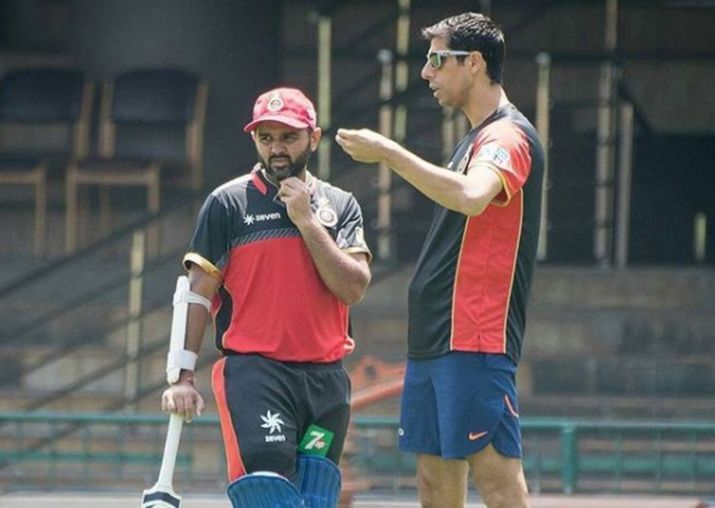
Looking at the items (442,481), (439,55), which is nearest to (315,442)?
(442,481)

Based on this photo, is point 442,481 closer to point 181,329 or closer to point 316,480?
point 316,480

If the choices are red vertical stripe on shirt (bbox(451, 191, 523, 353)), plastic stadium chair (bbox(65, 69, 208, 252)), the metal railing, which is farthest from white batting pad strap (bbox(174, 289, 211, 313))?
plastic stadium chair (bbox(65, 69, 208, 252))

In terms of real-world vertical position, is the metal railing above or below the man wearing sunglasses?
below

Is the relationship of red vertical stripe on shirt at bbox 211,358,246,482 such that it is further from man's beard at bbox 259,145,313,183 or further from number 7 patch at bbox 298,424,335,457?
man's beard at bbox 259,145,313,183

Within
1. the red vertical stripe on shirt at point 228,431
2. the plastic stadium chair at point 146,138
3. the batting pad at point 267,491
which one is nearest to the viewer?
the batting pad at point 267,491

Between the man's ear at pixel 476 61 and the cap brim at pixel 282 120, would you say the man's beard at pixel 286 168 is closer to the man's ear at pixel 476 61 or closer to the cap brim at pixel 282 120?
the cap brim at pixel 282 120

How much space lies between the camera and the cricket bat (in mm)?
6180

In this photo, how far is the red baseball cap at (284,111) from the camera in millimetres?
6230

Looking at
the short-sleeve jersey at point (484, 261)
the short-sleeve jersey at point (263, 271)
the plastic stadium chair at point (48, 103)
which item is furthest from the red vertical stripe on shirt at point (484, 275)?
the plastic stadium chair at point (48, 103)

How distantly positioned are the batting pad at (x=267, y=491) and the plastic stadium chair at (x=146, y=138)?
24.3 ft

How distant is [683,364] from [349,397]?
19.9ft

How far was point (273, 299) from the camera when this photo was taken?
628cm

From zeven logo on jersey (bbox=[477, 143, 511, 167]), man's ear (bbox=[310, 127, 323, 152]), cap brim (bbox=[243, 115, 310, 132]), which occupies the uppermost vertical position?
cap brim (bbox=[243, 115, 310, 132])

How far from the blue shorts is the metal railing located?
10.7ft
